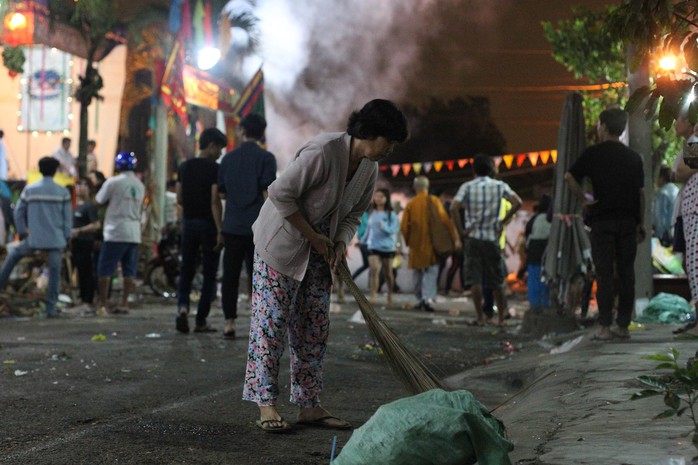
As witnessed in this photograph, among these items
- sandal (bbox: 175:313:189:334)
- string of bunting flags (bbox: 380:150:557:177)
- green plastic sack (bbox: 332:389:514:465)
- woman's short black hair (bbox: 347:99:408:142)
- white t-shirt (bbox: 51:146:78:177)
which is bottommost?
sandal (bbox: 175:313:189:334)

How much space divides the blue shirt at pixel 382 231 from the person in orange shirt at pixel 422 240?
88cm

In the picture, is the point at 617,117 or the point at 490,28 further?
the point at 490,28

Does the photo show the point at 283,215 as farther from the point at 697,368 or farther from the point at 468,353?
the point at 468,353

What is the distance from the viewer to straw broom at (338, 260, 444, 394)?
15.1 feet

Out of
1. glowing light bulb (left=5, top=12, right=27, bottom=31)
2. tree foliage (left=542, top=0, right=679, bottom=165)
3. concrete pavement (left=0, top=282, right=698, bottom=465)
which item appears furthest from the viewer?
tree foliage (left=542, top=0, right=679, bottom=165)

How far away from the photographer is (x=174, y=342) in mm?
9266

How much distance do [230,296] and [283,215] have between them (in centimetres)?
459

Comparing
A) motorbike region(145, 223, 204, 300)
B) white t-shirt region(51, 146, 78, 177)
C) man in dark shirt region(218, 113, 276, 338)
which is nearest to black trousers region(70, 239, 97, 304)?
motorbike region(145, 223, 204, 300)

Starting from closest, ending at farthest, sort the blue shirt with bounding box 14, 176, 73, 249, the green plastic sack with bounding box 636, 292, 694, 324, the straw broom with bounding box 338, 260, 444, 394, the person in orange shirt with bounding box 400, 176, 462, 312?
1. the straw broom with bounding box 338, 260, 444, 394
2. the green plastic sack with bounding box 636, 292, 694, 324
3. the blue shirt with bounding box 14, 176, 73, 249
4. the person in orange shirt with bounding box 400, 176, 462, 312

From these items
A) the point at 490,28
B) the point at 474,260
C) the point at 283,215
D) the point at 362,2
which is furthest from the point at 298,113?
the point at 283,215

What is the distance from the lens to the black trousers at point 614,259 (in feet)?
27.7

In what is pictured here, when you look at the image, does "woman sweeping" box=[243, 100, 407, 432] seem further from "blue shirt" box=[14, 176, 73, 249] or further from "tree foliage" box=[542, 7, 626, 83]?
"tree foliage" box=[542, 7, 626, 83]

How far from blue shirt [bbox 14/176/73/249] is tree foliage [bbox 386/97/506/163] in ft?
71.3

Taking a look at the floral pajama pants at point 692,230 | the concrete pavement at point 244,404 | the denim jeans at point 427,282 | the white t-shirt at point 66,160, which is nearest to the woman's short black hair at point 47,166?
the concrete pavement at point 244,404
